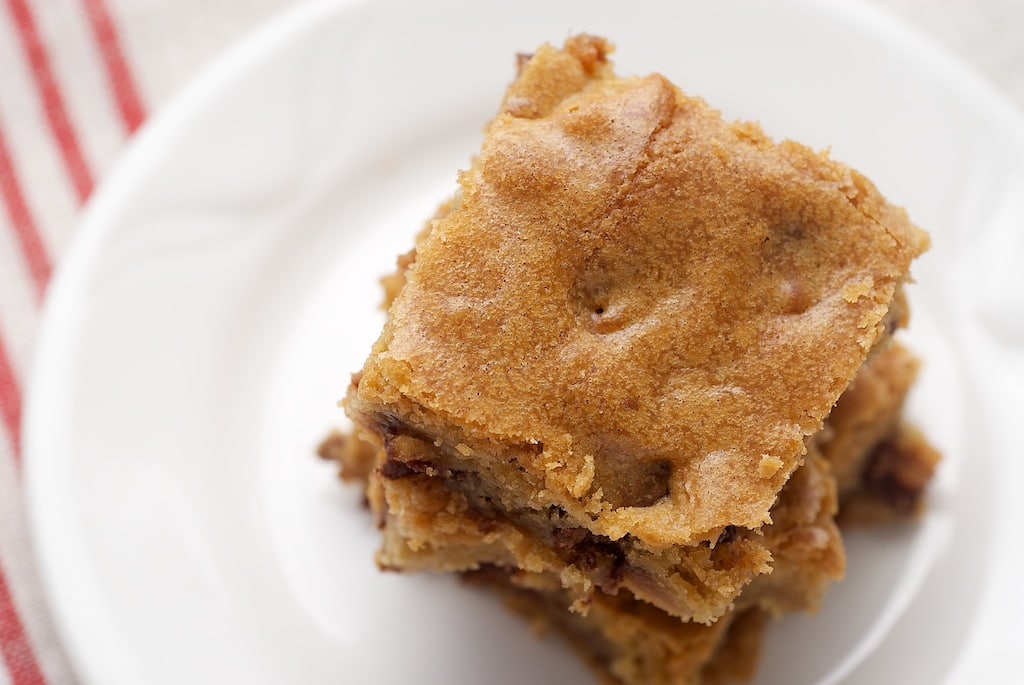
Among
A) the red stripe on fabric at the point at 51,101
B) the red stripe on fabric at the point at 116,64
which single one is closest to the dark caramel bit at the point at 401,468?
the red stripe on fabric at the point at 51,101

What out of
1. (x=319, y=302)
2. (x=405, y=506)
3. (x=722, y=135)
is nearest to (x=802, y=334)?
(x=722, y=135)

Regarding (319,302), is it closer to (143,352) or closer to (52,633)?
(143,352)

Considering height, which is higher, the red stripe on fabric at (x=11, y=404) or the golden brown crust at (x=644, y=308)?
the golden brown crust at (x=644, y=308)

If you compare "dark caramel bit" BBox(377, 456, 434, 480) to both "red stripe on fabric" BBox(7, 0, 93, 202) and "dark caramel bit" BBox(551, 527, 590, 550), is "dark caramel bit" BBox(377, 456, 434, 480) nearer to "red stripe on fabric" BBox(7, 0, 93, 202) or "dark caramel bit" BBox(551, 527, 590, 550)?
"dark caramel bit" BBox(551, 527, 590, 550)

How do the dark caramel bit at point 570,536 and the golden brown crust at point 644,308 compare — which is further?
the dark caramel bit at point 570,536

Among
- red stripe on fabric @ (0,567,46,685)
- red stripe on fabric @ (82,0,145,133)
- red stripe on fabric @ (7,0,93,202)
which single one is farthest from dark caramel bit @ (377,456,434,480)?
red stripe on fabric @ (82,0,145,133)

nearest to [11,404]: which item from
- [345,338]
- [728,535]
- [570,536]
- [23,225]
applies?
[23,225]

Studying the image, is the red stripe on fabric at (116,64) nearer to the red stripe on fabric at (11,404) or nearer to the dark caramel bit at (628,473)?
the red stripe on fabric at (11,404)

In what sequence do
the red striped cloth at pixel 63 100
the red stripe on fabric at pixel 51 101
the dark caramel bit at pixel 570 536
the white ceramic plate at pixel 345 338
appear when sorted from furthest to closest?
the red stripe on fabric at pixel 51 101 → the red striped cloth at pixel 63 100 → the white ceramic plate at pixel 345 338 → the dark caramel bit at pixel 570 536

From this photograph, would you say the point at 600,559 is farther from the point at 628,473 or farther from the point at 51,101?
the point at 51,101
